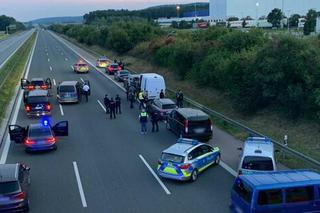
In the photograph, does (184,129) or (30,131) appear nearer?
(30,131)

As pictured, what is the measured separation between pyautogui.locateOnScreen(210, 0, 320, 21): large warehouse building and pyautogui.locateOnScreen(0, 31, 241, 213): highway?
146531mm

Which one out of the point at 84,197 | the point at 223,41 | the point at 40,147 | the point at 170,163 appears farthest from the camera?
the point at 223,41

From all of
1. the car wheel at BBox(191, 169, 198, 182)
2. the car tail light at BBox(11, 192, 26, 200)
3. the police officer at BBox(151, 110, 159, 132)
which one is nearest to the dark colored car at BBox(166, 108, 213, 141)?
the police officer at BBox(151, 110, 159, 132)

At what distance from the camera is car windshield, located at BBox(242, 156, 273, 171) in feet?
54.0

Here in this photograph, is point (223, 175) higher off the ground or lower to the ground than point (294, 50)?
lower

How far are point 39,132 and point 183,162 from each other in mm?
7686

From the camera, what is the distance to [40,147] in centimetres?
2144

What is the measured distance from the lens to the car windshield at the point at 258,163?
16.5m

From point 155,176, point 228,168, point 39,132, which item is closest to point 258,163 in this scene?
point 228,168

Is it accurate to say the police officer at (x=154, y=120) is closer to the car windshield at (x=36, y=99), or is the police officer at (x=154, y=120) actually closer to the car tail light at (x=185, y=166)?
the car windshield at (x=36, y=99)

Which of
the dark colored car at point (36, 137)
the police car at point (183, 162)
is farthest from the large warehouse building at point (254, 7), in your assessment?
the police car at point (183, 162)

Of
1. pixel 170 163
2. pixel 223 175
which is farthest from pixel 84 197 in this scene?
pixel 223 175

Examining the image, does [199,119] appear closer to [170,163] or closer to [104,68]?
[170,163]

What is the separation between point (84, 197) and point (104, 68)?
4702 cm
